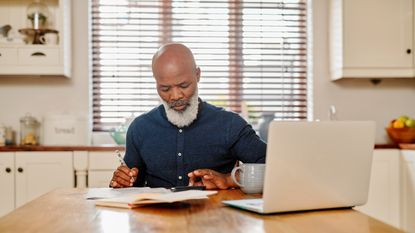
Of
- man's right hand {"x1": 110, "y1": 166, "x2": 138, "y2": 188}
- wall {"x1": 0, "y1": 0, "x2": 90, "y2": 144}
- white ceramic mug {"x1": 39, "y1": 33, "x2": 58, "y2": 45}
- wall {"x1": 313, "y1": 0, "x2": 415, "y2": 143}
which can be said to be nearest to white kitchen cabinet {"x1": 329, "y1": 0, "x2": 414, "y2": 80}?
wall {"x1": 313, "y1": 0, "x2": 415, "y2": 143}

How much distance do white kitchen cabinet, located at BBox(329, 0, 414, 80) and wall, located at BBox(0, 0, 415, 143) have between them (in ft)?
0.73

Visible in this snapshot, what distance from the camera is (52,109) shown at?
3.88 meters

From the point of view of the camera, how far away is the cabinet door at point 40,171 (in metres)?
3.45

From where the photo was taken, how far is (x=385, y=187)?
3654 mm

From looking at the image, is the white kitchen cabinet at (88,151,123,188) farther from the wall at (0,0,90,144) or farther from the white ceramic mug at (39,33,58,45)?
the white ceramic mug at (39,33,58,45)

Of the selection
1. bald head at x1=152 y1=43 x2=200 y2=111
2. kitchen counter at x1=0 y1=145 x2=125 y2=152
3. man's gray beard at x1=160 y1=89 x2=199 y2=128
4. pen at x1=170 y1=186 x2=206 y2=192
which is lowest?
pen at x1=170 y1=186 x2=206 y2=192

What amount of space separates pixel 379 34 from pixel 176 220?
2.99 meters

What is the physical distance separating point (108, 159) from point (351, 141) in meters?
2.36

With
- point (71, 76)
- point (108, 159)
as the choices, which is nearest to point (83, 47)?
point (71, 76)

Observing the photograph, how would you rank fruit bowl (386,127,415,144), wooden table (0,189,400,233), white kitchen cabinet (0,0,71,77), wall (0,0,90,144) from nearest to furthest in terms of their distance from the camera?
wooden table (0,189,400,233)
white kitchen cabinet (0,0,71,77)
fruit bowl (386,127,415,144)
wall (0,0,90,144)

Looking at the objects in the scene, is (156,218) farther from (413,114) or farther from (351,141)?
(413,114)

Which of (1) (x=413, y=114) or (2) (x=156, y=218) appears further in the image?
(1) (x=413, y=114)

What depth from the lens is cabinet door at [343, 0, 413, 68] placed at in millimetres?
3764

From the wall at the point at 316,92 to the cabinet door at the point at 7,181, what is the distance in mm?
476
